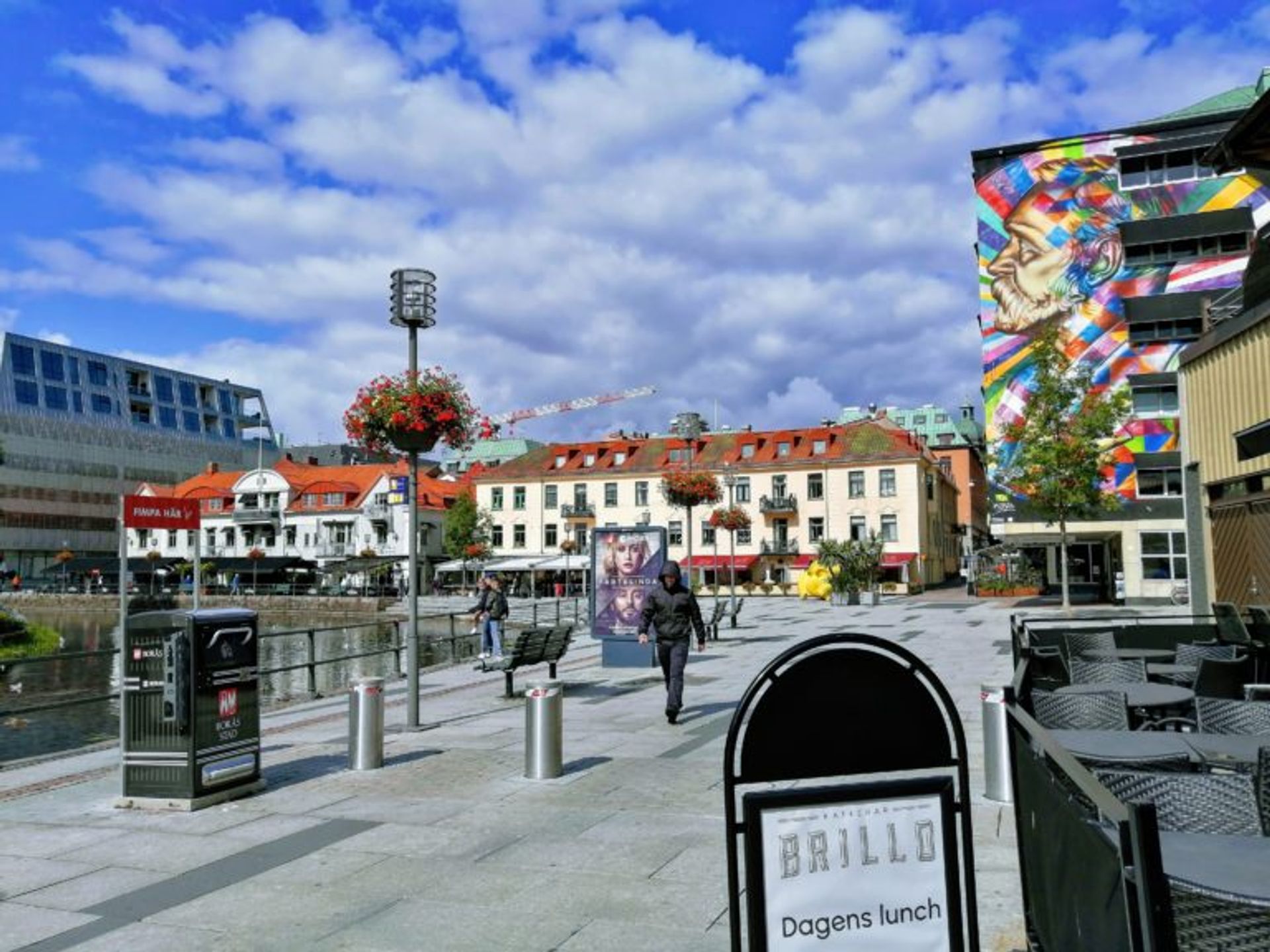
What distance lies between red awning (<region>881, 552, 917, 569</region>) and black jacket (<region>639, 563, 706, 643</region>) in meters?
52.6

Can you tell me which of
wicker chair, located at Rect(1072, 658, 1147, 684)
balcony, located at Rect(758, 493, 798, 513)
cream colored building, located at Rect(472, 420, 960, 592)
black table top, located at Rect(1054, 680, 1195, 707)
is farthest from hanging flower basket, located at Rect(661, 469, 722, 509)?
balcony, located at Rect(758, 493, 798, 513)

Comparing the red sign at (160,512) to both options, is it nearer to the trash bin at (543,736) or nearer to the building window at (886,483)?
the trash bin at (543,736)

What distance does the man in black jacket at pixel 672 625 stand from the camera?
10805 mm

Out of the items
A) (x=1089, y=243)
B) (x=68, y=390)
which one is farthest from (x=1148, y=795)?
(x=68, y=390)

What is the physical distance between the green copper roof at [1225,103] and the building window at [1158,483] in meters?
17.0

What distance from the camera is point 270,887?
546cm

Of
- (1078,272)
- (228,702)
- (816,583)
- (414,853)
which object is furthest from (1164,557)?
(414,853)

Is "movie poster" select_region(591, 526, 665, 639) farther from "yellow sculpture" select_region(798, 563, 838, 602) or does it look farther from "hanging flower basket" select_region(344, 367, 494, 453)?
"yellow sculpture" select_region(798, 563, 838, 602)

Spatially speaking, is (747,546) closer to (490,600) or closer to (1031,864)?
(490,600)

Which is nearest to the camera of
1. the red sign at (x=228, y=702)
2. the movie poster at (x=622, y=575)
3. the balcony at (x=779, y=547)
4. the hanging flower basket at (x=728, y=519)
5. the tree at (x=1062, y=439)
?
the red sign at (x=228, y=702)

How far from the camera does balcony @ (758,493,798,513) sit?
216 feet

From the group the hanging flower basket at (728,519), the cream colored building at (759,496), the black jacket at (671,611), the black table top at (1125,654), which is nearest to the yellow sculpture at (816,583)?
the hanging flower basket at (728,519)

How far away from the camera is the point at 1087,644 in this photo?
34.2 feet

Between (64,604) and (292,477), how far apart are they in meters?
19.9
